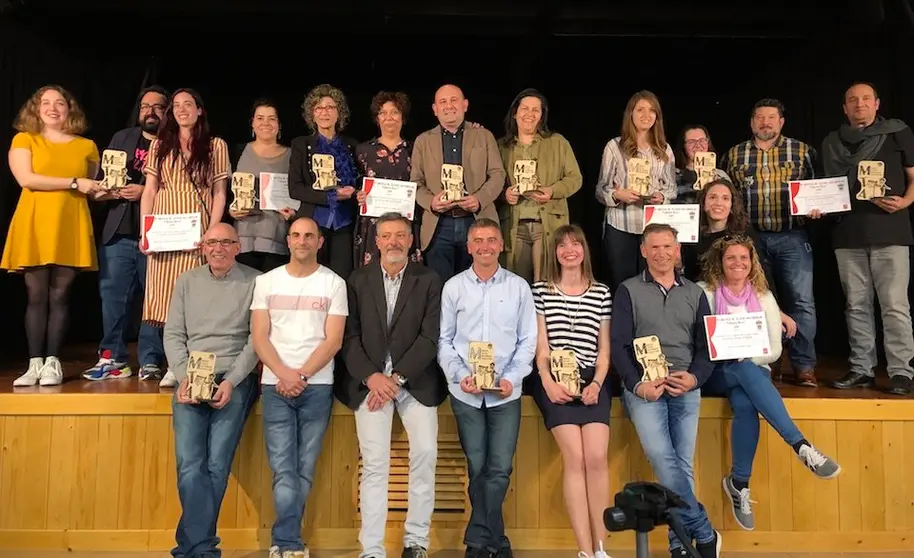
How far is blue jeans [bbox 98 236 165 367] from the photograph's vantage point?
3609 mm

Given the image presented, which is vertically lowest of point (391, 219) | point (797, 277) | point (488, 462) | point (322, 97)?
point (488, 462)

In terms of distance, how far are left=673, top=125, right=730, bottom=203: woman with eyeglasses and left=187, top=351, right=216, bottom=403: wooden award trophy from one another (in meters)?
2.44

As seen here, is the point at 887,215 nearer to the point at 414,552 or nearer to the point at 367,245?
the point at 367,245

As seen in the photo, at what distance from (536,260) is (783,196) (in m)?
1.40

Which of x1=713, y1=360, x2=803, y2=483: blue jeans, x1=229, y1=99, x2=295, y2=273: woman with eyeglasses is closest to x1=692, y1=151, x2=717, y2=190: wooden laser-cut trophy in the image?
x1=713, y1=360, x2=803, y2=483: blue jeans

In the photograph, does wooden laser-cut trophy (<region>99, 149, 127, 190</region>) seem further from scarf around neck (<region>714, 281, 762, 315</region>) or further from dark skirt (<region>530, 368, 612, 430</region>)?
scarf around neck (<region>714, 281, 762, 315</region>)

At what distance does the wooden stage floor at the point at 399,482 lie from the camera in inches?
122

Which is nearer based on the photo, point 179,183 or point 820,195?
point 179,183

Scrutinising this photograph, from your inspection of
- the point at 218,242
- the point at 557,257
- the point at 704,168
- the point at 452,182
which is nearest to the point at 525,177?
the point at 452,182

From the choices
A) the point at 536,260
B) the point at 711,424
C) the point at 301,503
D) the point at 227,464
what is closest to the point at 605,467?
the point at 711,424

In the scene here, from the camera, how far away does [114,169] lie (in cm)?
339

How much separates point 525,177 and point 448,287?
712 millimetres

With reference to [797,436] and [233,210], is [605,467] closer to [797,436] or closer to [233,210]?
[797,436]

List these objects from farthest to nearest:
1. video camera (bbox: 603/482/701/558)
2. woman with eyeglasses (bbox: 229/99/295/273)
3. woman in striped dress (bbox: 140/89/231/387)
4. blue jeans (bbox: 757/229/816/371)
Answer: blue jeans (bbox: 757/229/816/371)
woman with eyeglasses (bbox: 229/99/295/273)
woman in striped dress (bbox: 140/89/231/387)
video camera (bbox: 603/482/701/558)
